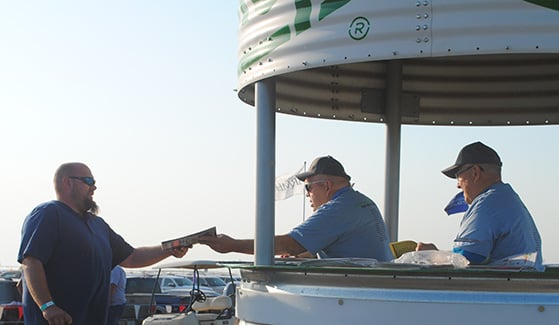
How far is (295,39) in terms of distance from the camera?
473cm

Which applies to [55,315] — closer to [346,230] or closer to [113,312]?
[346,230]

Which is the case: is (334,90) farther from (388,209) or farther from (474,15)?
(474,15)

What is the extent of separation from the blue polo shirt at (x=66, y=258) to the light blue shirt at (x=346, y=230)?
1420 millimetres

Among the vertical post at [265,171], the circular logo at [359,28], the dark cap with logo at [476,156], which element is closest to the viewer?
the circular logo at [359,28]

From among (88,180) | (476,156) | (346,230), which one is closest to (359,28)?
(476,156)

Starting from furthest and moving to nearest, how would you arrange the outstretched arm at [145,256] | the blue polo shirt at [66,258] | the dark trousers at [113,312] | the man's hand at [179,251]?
the dark trousers at [113,312]
the outstretched arm at [145,256]
the man's hand at [179,251]
the blue polo shirt at [66,258]

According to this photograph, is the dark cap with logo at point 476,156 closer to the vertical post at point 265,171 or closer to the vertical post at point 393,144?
the vertical post at point 265,171

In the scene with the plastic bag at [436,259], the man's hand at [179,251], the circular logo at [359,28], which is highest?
the circular logo at [359,28]

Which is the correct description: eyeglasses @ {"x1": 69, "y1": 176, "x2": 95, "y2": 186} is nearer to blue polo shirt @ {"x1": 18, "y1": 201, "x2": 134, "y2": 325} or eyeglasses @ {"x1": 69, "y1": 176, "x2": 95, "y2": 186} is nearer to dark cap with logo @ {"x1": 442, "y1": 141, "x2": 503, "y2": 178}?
blue polo shirt @ {"x1": 18, "y1": 201, "x2": 134, "y2": 325}

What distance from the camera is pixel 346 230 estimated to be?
5520 millimetres

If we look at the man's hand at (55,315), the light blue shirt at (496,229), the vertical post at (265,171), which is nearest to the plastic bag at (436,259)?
the light blue shirt at (496,229)

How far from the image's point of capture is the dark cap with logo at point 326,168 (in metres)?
Answer: 5.89

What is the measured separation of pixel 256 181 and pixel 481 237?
1217 millimetres

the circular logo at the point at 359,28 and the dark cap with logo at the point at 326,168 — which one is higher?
the circular logo at the point at 359,28
